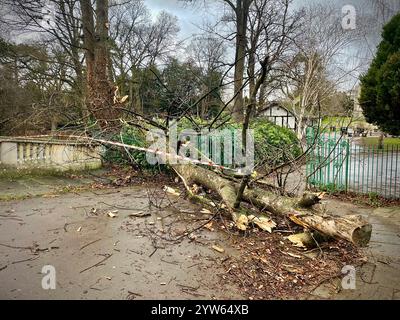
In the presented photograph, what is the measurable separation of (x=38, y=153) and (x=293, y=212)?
21.7 feet

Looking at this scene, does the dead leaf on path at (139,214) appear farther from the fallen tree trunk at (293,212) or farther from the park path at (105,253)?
the fallen tree trunk at (293,212)

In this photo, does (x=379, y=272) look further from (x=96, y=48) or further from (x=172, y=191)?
(x=96, y=48)

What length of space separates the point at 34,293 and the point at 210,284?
5.26ft

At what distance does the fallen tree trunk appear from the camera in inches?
142

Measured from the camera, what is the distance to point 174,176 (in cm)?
808

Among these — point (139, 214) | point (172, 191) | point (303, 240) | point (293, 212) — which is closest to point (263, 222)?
point (293, 212)

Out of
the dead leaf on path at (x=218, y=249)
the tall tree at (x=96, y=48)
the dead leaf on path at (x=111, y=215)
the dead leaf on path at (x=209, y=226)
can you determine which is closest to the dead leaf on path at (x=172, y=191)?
the dead leaf on path at (x=111, y=215)

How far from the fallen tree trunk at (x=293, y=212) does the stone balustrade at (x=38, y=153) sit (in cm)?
410

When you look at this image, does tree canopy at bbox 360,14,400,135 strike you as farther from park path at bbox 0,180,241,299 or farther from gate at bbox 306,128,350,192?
park path at bbox 0,180,241,299

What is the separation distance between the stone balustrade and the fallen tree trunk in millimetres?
4102

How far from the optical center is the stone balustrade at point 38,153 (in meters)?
7.94

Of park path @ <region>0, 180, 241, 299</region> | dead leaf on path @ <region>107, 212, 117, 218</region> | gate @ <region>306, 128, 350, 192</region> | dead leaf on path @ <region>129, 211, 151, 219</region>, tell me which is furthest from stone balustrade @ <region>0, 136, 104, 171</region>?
gate @ <region>306, 128, 350, 192</region>
